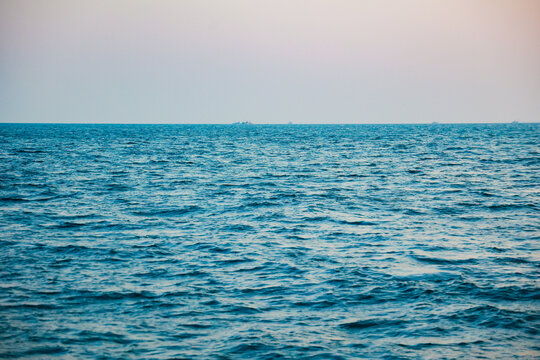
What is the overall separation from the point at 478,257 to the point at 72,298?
38.7 feet

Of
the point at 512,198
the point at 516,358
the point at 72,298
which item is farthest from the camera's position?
the point at 512,198

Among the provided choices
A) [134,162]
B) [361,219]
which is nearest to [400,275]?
[361,219]

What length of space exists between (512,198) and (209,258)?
63.0ft

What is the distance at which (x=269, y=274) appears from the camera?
46.9 ft

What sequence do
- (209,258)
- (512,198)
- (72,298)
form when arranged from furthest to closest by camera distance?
(512,198)
(209,258)
(72,298)

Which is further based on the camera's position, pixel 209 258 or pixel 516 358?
pixel 209 258

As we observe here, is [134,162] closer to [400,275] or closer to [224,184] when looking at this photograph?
[224,184]

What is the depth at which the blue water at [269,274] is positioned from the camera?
1000 centimetres

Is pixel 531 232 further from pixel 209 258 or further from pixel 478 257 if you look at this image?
pixel 209 258

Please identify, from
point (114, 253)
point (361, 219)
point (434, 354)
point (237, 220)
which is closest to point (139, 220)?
point (237, 220)

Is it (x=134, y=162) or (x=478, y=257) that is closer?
(x=478, y=257)

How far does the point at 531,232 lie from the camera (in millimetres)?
19562

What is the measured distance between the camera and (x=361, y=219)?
2230 centimetres

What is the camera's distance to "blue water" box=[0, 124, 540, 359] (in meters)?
10.0
